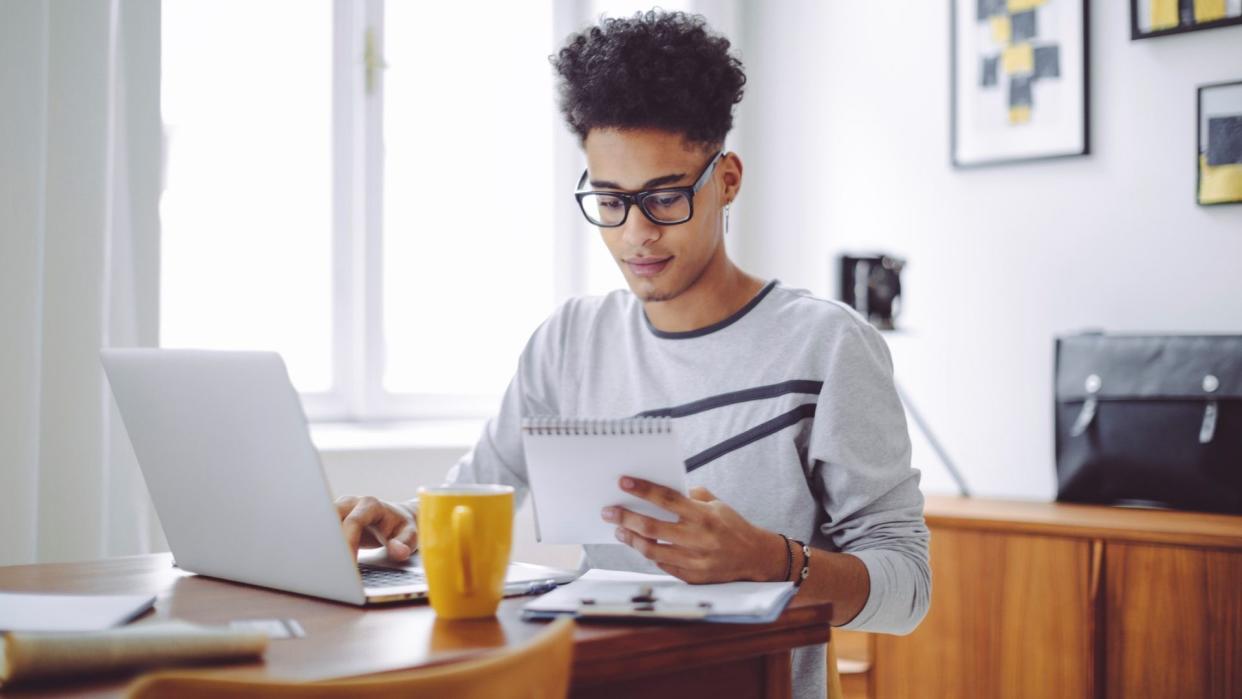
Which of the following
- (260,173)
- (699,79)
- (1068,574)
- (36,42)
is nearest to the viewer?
(699,79)

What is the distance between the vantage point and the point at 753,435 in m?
1.40

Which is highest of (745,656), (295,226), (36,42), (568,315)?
(36,42)

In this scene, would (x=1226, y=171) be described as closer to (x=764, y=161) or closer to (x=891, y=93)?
(x=891, y=93)

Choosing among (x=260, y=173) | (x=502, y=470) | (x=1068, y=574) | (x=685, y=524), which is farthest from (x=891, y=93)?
(x=685, y=524)

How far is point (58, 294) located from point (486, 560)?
137 cm

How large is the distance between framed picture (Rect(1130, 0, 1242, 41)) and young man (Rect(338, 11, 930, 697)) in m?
1.43

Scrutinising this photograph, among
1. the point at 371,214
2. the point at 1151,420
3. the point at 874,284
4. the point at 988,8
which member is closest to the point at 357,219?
the point at 371,214

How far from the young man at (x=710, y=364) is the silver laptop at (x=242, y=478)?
0.49ft

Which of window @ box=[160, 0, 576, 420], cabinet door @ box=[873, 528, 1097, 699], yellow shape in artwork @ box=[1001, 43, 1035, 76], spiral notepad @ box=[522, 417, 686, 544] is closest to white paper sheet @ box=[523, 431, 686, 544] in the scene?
spiral notepad @ box=[522, 417, 686, 544]

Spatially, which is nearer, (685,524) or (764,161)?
(685,524)

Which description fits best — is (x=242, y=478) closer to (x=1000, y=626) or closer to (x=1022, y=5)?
(x=1000, y=626)

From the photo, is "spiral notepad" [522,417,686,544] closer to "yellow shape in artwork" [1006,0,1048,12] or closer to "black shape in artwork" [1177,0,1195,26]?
"black shape in artwork" [1177,0,1195,26]

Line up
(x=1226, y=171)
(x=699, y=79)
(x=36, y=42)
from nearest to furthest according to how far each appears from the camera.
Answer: (x=699, y=79) < (x=36, y=42) < (x=1226, y=171)

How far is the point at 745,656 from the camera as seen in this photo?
911mm
